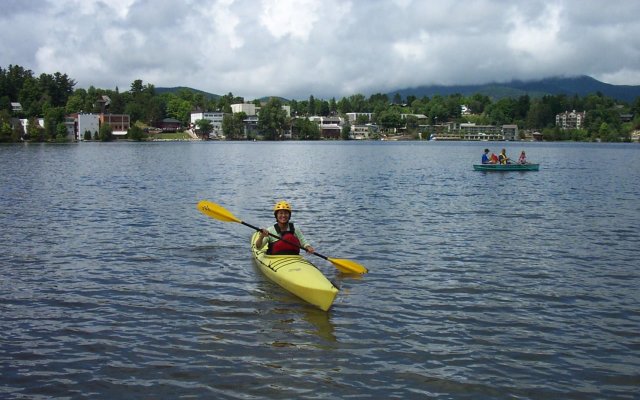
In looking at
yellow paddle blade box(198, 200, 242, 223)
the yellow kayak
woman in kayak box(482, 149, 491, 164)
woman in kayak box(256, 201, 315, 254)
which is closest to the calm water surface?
the yellow kayak

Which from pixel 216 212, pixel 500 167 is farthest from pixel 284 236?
pixel 500 167

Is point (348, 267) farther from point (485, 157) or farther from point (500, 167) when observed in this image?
point (500, 167)

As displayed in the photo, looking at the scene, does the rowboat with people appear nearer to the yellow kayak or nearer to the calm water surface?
the calm water surface

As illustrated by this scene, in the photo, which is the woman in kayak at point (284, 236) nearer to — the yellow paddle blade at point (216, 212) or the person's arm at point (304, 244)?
the person's arm at point (304, 244)

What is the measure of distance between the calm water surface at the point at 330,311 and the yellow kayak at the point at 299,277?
0.30m

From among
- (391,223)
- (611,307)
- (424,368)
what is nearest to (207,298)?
(424,368)

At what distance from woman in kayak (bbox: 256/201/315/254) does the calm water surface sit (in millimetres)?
1266

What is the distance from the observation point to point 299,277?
1437cm

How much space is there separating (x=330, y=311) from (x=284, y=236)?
312 centimetres

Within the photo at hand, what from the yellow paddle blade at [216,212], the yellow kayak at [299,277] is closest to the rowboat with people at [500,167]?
the yellow paddle blade at [216,212]

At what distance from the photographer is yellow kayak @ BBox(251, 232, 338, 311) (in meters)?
13.4

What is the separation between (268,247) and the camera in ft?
53.9

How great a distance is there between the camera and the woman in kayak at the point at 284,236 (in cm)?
1584

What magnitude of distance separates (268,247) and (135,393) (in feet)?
23.9
